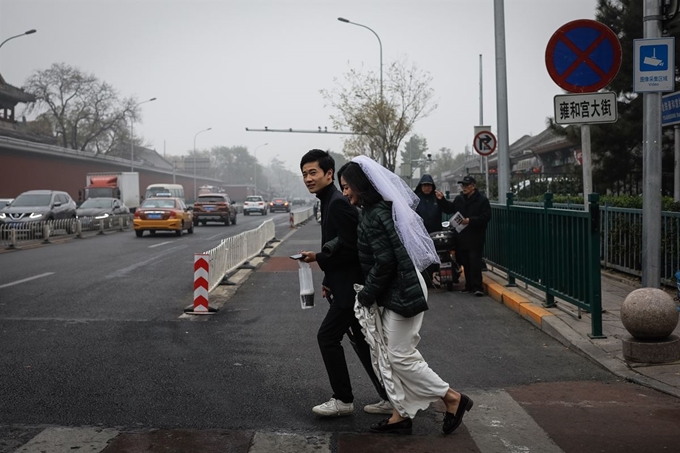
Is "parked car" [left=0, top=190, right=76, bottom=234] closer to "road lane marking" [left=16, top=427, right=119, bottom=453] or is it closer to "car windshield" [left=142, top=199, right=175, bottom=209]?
"car windshield" [left=142, top=199, right=175, bottom=209]

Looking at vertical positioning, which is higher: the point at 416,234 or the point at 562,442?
the point at 416,234

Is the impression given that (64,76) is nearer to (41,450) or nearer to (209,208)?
(209,208)

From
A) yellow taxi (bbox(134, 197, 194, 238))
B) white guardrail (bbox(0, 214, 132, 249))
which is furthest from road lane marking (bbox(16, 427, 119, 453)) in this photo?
yellow taxi (bbox(134, 197, 194, 238))

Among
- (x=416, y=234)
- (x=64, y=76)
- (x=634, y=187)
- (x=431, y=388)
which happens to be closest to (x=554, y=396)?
(x=431, y=388)

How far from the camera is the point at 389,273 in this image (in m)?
4.88

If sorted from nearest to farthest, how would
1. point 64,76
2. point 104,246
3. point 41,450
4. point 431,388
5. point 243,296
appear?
point 41,450 < point 431,388 < point 243,296 < point 104,246 < point 64,76

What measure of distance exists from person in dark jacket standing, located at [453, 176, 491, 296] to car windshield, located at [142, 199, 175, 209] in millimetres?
18969

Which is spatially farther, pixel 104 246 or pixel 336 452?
pixel 104 246

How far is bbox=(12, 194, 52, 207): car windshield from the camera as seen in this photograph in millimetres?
28969

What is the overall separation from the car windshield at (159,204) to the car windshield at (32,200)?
3.86 metres

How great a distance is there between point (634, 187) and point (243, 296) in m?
11.2

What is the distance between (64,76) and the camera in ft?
231

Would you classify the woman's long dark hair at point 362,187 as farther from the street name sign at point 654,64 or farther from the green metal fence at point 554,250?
the street name sign at point 654,64

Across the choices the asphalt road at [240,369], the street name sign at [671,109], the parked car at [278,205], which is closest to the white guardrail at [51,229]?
the asphalt road at [240,369]
